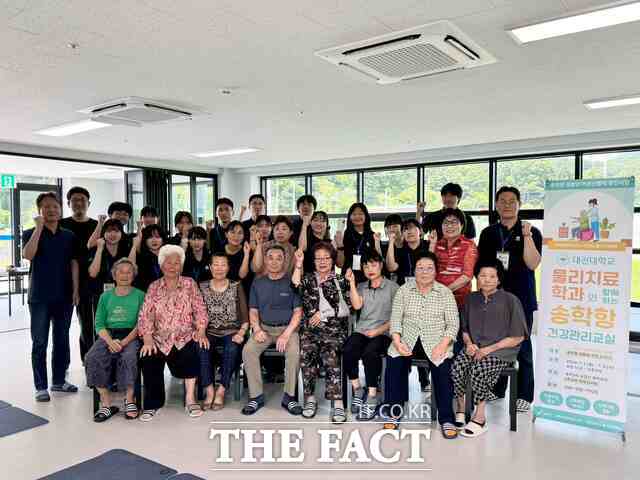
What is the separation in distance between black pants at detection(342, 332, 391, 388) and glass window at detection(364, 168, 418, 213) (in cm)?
518

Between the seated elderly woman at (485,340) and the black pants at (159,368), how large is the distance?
196cm

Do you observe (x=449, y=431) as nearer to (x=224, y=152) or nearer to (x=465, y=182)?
(x=465, y=182)

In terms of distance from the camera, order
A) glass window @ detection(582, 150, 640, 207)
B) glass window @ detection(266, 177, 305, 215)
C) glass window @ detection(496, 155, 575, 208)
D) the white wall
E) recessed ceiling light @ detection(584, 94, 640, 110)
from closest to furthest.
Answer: recessed ceiling light @ detection(584, 94, 640, 110)
glass window @ detection(582, 150, 640, 207)
glass window @ detection(496, 155, 575, 208)
glass window @ detection(266, 177, 305, 215)
the white wall

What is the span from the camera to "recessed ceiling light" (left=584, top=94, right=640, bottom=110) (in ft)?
14.9

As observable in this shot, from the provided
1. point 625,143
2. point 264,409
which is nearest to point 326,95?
point 264,409

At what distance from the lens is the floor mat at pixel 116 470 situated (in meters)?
2.78

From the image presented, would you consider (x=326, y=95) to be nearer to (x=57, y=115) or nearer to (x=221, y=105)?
(x=221, y=105)

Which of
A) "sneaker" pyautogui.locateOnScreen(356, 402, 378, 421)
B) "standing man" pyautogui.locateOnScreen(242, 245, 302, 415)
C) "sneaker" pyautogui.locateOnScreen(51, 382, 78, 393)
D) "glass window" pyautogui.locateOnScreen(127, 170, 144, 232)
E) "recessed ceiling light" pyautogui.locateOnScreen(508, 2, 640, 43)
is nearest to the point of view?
"recessed ceiling light" pyautogui.locateOnScreen(508, 2, 640, 43)

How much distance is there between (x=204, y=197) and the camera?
10422 millimetres

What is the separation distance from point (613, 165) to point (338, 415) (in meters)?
5.53

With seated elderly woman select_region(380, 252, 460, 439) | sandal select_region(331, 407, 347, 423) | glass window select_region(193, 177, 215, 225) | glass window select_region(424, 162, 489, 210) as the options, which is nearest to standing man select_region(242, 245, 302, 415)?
sandal select_region(331, 407, 347, 423)

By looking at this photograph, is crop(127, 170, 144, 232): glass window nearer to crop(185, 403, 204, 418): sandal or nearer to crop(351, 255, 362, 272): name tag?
crop(351, 255, 362, 272): name tag

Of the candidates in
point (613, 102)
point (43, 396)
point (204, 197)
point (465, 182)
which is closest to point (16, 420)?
point (43, 396)

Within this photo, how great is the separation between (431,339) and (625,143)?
4.73 metres
